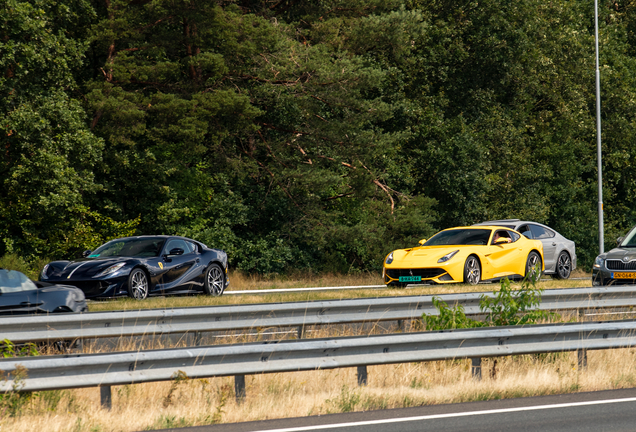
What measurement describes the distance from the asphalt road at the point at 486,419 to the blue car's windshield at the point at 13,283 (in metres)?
4.47

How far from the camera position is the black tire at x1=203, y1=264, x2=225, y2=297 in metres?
16.9

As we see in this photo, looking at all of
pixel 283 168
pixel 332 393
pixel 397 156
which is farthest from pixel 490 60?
pixel 332 393

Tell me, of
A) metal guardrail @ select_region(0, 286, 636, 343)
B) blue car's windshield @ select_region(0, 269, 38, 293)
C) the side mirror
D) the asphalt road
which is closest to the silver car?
the side mirror

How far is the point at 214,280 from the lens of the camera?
1719cm

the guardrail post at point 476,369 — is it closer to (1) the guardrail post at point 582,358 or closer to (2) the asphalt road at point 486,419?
(2) the asphalt road at point 486,419

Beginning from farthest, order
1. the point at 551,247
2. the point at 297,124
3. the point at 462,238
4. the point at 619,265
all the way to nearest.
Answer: the point at 297,124 < the point at 551,247 < the point at 462,238 < the point at 619,265

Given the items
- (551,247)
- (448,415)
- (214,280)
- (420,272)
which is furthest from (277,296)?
(448,415)

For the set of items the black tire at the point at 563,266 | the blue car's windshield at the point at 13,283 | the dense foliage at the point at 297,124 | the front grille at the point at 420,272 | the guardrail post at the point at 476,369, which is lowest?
the black tire at the point at 563,266

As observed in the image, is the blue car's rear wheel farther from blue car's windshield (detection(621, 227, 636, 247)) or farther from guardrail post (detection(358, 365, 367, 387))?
guardrail post (detection(358, 365, 367, 387))

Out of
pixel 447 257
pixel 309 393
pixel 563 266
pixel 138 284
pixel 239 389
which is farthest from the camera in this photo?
pixel 563 266

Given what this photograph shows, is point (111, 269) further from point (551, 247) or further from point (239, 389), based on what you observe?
point (551, 247)

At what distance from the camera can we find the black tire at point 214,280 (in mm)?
16906

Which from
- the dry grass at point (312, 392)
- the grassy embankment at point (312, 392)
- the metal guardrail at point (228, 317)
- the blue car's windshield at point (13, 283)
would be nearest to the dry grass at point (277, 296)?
the blue car's windshield at point (13, 283)

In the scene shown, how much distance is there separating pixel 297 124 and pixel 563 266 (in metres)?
12.4
